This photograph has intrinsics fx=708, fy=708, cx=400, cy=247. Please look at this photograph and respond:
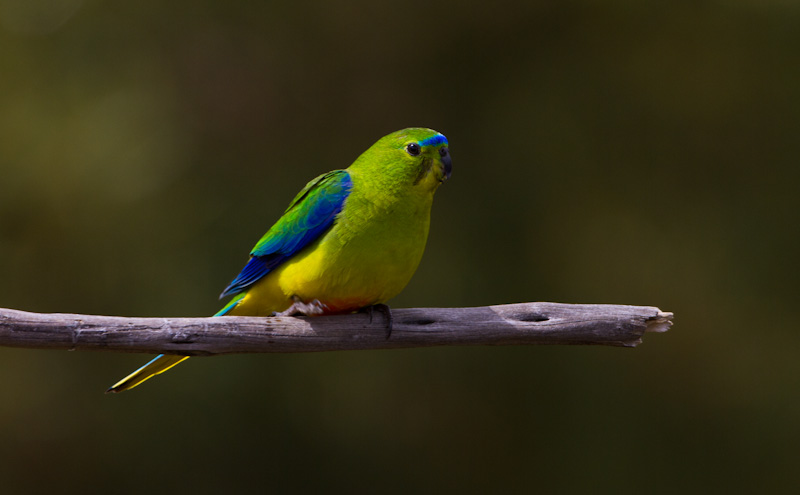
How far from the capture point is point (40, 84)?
175 inches

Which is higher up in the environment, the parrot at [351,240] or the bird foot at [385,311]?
the parrot at [351,240]

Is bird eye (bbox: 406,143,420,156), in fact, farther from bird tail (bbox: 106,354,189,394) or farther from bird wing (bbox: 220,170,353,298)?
bird tail (bbox: 106,354,189,394)

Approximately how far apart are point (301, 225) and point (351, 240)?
27cm

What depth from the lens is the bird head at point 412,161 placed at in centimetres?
264

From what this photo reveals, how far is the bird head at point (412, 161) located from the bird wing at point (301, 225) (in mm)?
152

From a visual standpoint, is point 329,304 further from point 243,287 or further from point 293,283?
point 243,287

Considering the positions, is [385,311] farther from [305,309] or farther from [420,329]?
[305,309]

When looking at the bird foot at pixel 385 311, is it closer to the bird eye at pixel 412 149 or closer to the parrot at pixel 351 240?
the parrot at pixel 351 240

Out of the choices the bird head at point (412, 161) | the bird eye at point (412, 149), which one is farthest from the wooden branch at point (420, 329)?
the bird eye at point (412, 149)

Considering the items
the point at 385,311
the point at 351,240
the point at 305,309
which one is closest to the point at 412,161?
the point at 351,240

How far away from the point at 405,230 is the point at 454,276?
1974mm

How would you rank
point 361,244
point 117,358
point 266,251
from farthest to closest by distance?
point 117,358, point 266,251, point 361,244

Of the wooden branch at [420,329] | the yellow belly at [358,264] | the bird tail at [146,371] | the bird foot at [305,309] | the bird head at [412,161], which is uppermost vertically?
the bird head at [412,161]

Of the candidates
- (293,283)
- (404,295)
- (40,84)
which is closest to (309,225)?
(293,283)
